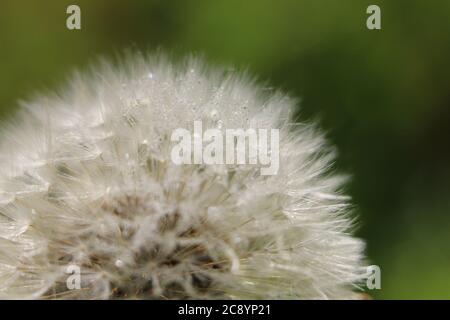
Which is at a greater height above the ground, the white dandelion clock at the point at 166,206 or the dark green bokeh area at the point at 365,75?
the dark green bokeh area at the point at 365,75

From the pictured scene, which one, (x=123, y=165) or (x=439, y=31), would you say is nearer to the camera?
(x=123, y=165)

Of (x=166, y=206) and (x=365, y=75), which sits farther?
(x=365, y=75)

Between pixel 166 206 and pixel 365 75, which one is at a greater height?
pixel 365 75

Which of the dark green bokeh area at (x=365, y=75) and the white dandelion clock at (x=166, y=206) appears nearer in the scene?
the white dandelion clock at (x=166, y=206)

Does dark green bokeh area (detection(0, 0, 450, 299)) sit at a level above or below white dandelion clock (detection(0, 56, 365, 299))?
above

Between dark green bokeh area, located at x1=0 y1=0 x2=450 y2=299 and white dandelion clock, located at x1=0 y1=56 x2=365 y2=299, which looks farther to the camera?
dark green bokeh area, located at x1=0 y1=0 x2=450 y2=299

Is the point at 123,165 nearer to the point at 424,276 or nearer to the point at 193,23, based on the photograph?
the point at 424,276
